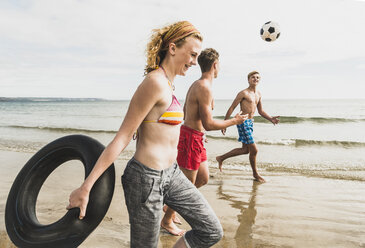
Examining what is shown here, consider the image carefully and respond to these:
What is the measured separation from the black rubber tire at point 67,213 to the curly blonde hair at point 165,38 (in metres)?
0.72

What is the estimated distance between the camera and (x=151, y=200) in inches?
73.3

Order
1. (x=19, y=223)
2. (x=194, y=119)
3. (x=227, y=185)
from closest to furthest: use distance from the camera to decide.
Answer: (x=19, y=223) < (x=194, y=119) < (x=227, y=185)

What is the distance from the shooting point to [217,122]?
2.86 metres

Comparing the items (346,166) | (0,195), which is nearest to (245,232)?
(0,195)

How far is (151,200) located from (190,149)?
1.60 m

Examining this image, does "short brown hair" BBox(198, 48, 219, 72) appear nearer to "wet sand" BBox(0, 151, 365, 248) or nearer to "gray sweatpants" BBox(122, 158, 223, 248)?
"gray sweatpants" BBox(122, 158, 223, 248)

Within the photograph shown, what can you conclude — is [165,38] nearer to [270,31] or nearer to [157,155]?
[157,155]

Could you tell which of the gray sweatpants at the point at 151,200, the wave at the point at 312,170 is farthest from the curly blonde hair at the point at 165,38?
the wave at the point at 312,170

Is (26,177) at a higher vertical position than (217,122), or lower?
lower

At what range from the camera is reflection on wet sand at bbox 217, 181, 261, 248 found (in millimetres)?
3414

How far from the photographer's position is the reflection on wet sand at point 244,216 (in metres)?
3.41

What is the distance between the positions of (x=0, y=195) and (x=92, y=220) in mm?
3939

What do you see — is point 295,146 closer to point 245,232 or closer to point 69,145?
point 245,232

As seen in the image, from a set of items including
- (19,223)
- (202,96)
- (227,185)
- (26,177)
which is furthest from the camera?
(227,185)
